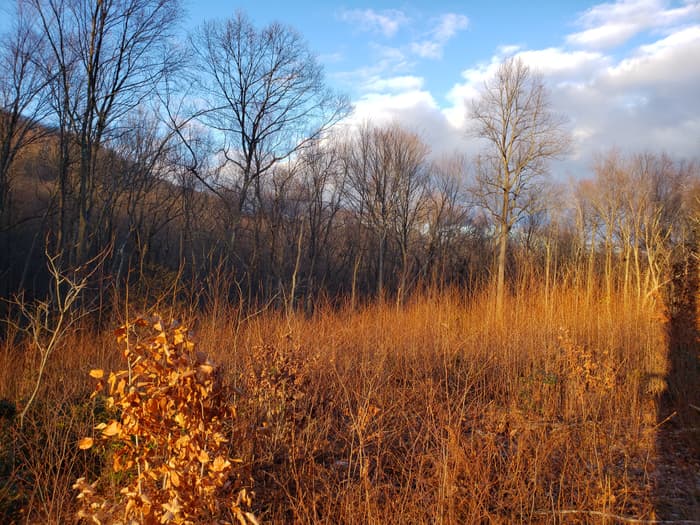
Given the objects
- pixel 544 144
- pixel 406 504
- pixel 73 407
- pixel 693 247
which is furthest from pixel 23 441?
pixel 544 144

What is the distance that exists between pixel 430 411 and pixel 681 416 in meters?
3.73

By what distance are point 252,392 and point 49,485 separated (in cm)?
155

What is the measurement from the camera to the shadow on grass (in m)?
3.78

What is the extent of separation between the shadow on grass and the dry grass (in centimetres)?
11

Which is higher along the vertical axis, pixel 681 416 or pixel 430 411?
pixel 430 411

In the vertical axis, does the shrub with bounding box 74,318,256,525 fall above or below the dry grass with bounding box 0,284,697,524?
above

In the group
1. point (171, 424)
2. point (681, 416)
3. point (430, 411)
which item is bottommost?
point (681, 416)

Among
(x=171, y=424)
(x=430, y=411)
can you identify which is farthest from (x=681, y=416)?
(x=171, y=424)

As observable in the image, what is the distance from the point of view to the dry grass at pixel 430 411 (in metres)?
3.23

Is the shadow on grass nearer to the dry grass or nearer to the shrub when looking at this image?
the dry grass

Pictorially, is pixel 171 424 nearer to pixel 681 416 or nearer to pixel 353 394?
pixel 353 394

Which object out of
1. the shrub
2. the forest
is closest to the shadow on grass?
the forest

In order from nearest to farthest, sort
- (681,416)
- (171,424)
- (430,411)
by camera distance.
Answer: (171,424), (430,411), (681,416)

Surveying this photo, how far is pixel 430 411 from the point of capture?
13.1 feet
